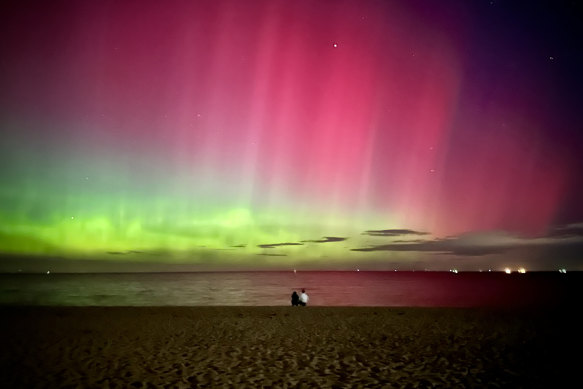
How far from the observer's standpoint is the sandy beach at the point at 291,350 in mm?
10742

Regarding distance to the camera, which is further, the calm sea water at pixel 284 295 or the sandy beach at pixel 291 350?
the calm sea water at pixel 284 295

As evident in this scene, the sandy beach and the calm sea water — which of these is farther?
the calm sea water

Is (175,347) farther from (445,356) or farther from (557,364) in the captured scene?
(557,364)

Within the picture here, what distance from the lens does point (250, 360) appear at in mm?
12859

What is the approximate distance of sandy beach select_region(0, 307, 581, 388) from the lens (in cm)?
1074

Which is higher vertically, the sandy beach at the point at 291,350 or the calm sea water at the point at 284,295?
the sandy beach at the point at 291,350

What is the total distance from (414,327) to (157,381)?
12753 mm

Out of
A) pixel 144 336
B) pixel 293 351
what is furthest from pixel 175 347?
pixel 293 351

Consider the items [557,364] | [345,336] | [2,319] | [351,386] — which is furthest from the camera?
[2,319]

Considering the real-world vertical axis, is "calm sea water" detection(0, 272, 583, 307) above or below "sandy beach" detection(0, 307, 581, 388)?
below

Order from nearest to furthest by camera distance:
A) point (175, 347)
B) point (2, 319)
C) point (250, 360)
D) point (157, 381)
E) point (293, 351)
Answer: point (157, 381) < point (250, 360) < point (293, 351) < point (175, 347) < point (2, 319)

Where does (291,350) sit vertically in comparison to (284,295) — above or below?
above

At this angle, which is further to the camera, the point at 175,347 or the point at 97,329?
the point at 97,329

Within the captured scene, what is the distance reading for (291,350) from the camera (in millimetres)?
14344
